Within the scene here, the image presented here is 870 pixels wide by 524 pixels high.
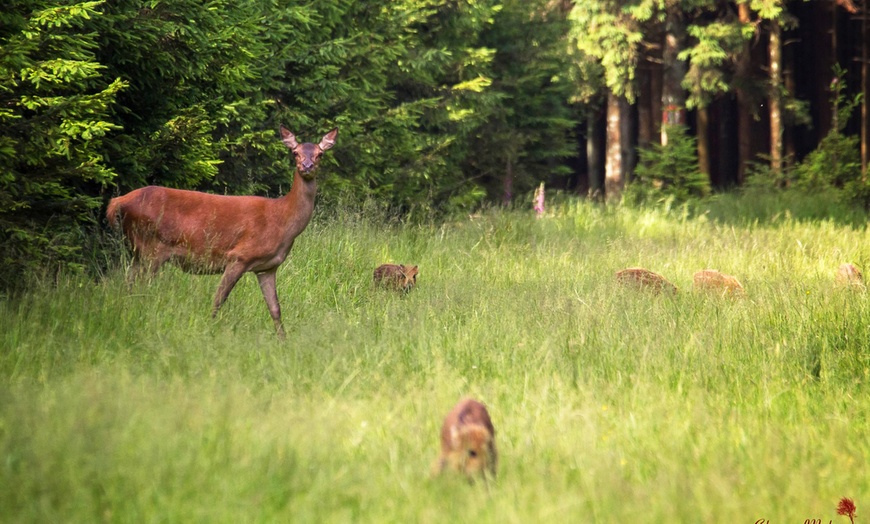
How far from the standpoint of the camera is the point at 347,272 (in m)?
10.5

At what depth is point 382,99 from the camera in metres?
17.0

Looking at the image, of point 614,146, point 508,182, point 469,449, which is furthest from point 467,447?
point 614,146

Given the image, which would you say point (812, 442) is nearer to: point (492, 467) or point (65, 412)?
point (492, 467)

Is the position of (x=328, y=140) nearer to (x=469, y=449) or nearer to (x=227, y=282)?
(x=227, y=282)

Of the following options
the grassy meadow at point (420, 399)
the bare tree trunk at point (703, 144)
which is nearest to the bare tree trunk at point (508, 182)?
the bare tree trunk at point (703, 144)

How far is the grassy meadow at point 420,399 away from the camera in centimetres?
412

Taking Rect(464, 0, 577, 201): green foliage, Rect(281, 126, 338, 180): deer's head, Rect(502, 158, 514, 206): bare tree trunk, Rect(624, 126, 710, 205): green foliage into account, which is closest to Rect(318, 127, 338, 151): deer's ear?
Rect(281, 126, 338, 180): deer's head

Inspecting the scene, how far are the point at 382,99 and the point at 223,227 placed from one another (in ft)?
29.3

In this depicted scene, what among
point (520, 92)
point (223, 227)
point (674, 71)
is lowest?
point (223, 227)

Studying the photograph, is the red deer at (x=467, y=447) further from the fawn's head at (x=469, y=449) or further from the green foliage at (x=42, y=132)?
the green foliage at (x=42, y=132)

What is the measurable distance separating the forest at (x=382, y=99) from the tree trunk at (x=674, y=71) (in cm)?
4

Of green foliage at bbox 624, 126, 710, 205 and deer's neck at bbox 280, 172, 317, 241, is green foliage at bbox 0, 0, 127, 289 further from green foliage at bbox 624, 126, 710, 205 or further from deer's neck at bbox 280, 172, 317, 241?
green foliage at bbox 624, 126, 710, 205

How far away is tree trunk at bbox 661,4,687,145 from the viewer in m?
22.8

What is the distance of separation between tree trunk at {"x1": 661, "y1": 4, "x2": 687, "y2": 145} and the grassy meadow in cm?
1306
